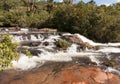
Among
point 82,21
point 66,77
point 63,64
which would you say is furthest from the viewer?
point 82,21

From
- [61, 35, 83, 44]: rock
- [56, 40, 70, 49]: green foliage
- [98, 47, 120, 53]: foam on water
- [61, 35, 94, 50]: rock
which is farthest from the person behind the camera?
[61, 35, 83, 44]: rock

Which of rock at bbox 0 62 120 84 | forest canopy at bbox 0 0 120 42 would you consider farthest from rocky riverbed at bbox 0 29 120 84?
forest canopy at bbox 0 0 120 42

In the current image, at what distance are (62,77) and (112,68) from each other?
5.39 m

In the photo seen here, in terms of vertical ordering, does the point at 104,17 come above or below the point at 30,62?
above

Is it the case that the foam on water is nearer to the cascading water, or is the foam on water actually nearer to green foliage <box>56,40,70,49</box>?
the cascading water

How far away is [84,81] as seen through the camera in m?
15.1

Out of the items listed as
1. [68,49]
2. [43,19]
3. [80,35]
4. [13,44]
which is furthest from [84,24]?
[13,44]

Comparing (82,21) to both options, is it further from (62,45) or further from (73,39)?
(62,45)

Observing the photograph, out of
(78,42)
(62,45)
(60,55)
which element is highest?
(62,45)

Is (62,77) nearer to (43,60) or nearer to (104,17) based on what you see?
(43,60)

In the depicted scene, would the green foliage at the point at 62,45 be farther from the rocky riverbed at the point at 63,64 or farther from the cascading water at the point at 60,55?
the cascading water at the point at 60,55

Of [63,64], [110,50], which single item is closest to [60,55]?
[63,64]

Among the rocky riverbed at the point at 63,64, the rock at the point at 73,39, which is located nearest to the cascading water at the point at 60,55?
the rocky riverbed at the point at 63,64

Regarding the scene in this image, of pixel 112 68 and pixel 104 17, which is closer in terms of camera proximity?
pixel 112 68
